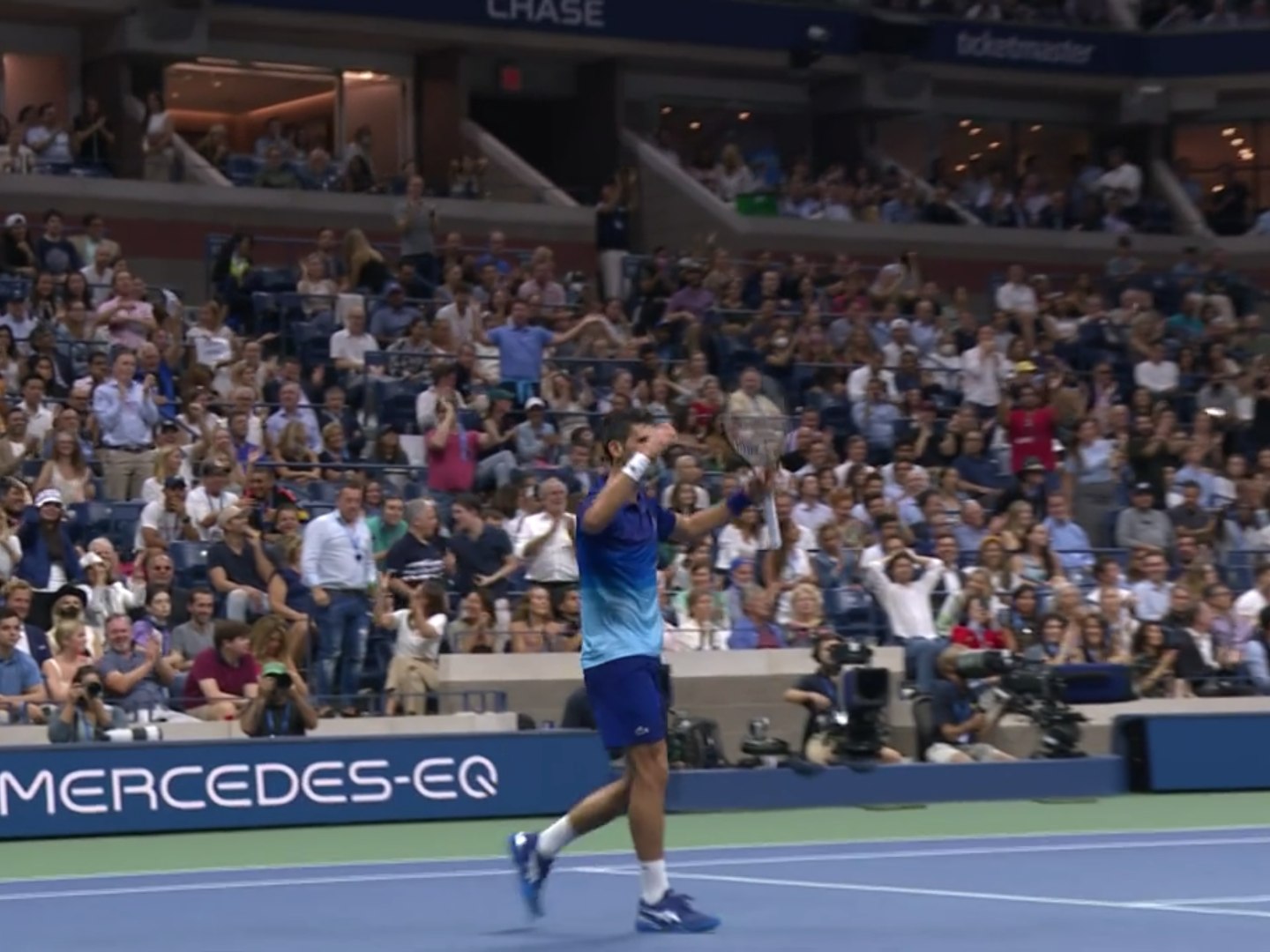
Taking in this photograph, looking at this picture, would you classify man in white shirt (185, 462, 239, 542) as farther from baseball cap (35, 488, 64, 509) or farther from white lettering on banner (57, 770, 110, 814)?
white lettering on banner (57, 770, 110, 814)

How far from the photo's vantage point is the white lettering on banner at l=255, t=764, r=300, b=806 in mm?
14695

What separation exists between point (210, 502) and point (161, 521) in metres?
0.41

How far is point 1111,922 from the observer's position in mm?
9094

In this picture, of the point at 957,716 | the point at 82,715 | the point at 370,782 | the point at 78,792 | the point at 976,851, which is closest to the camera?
the point at 976,851

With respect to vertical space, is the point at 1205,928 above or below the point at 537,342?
below

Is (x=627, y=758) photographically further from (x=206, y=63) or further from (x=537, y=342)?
(x=206, y=63)

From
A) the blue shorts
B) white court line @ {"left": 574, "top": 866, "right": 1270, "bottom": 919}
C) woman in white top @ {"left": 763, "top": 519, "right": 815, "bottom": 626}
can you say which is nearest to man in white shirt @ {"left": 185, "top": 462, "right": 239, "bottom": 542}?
woman in white top @ {"left": 763, "top": 519, "right": 815, "bottom": 626}

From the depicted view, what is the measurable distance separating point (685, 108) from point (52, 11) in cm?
965

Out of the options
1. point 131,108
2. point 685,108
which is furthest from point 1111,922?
point 685,108

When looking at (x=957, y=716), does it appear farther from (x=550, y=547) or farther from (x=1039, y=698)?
(x=550, y=547)

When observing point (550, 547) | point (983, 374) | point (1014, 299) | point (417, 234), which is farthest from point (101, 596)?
point (1014, 299)

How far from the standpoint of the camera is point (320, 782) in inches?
585

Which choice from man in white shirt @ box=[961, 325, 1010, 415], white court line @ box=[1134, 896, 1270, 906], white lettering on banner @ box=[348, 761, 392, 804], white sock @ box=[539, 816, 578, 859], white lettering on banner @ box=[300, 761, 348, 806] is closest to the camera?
white sock @ box=[539, 816, 578, 859]

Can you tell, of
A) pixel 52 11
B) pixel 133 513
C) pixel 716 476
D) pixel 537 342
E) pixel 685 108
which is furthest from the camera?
pixel 685 108
